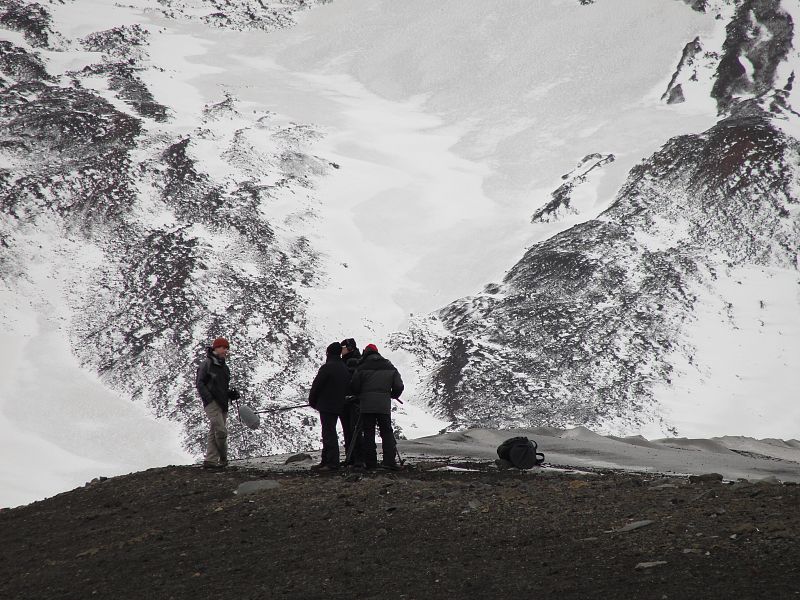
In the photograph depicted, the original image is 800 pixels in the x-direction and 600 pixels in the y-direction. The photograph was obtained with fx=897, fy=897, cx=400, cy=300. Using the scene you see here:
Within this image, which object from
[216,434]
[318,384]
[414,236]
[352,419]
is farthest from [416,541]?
[414,236]

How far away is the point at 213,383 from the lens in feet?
46.5

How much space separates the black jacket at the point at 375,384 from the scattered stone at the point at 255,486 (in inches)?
75.5

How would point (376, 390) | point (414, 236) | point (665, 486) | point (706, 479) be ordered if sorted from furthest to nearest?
point (414, 236) → point (376, 390) → point (706, 479) → point (665, 486)

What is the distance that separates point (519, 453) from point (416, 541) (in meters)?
5.29

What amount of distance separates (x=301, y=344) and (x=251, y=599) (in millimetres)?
34242

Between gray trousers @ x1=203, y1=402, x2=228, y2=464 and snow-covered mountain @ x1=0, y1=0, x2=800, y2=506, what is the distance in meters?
22.1

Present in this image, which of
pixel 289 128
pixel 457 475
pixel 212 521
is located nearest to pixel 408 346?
pixel 289 128

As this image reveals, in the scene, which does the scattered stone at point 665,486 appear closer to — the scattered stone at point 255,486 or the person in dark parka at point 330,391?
the person in dark parka at point 330,391

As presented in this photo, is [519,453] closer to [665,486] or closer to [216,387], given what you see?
[665,486]

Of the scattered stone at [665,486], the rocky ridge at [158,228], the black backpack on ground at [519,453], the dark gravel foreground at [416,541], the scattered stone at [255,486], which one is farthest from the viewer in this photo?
the rocky ridge at [158,228]

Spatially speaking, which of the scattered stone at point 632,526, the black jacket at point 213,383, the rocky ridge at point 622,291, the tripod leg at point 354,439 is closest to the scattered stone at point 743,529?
the scattered stone at point 632,526

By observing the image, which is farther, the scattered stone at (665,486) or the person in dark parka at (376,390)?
the person in dark parka at (376,390)

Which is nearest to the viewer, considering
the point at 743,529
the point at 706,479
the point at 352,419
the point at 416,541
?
the point at 743,529

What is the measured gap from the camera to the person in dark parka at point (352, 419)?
14.5 meters
